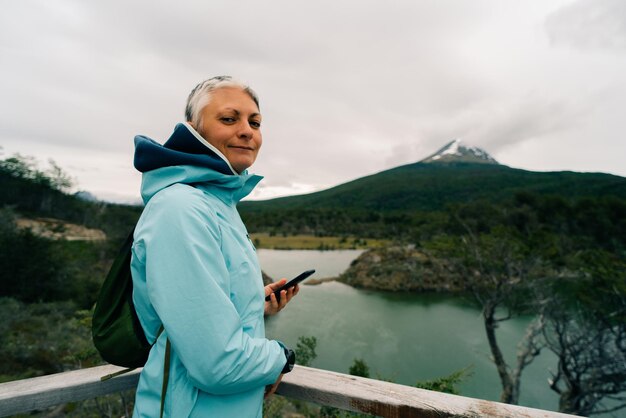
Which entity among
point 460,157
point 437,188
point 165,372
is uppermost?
point 460,157

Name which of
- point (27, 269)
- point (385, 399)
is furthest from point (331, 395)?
point (27, 269)

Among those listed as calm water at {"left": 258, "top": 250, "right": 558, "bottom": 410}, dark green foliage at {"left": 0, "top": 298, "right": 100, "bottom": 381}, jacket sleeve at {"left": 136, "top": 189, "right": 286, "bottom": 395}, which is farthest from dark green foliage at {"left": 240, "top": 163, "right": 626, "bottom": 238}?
jacket sleeve at {"left": 136, "top": 189, "right": 286, "bottom": 395}

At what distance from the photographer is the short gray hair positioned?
3.79 feet

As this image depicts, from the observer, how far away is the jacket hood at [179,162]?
0.96 m

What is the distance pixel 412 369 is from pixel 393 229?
43142 mm

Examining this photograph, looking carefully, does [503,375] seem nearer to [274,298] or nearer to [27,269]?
[274,298]

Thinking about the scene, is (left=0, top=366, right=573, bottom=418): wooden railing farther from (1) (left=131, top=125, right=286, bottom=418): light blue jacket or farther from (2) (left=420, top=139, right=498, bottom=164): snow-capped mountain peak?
(2) (left=420, top=139, right=498, bottom=164): snow-capped mountain peak

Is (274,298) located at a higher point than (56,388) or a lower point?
higher

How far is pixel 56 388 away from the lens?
3.81 feet

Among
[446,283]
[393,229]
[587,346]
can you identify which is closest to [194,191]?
[587,346]

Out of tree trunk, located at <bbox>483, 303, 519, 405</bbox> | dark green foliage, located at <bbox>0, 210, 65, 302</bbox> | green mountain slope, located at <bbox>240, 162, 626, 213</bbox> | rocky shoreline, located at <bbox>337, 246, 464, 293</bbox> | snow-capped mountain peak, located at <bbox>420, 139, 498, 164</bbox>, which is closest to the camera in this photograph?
tree trunk, located at <bbox>483, 303, 519, 405</bbox>

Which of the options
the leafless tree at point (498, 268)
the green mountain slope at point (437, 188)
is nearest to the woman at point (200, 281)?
the leafless tree at point (498, 268)

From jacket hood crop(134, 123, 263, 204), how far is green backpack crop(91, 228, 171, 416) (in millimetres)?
249

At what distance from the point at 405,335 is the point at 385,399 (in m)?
19.2
